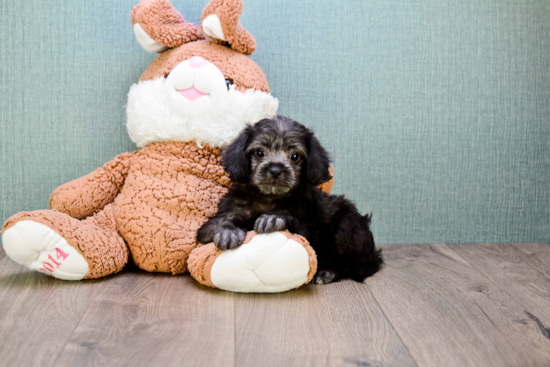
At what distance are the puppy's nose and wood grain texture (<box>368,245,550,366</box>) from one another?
0.61m

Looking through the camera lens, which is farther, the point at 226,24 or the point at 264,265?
the point at 226,24

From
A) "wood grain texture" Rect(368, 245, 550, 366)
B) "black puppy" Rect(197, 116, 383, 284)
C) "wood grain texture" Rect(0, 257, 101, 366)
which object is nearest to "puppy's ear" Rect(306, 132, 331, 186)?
"black puppy" Rect(197, 116, 383, 284)

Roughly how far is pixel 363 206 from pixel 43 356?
1.77m

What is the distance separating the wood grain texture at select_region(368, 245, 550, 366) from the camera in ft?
4.64

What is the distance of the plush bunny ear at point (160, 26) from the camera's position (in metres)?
2.13

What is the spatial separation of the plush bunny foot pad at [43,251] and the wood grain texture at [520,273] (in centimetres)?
166

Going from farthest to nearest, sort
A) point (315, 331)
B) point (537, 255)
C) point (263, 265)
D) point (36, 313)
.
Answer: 1. point (537, 255)
2. point (263, 265)
3. point (36, 313)
4. point (315, 331)

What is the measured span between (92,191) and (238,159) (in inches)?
27.6

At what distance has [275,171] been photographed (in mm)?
1886

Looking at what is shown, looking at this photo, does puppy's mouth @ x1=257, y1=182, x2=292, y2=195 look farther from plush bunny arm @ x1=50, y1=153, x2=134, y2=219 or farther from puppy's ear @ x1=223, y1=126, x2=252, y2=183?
plush bunny arm @ x1=50, y1=153, x2=134, y2=219

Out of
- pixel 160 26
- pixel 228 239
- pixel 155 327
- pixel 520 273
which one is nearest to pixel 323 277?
pixel 228 239

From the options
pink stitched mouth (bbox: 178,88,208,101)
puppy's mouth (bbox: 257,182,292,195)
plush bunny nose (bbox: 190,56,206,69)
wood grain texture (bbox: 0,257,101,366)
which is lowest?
wood grain texture (bbox: 0,257,101,366)

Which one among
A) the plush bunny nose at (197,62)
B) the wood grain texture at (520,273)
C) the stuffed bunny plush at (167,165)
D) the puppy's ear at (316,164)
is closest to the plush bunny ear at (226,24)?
the stuffed bunny plush at (167,165)

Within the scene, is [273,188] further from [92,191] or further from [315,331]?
[92,191]
